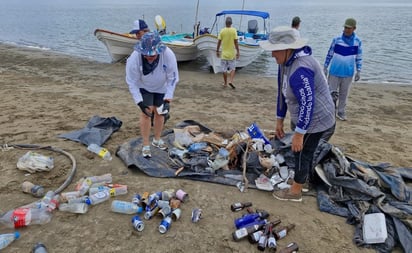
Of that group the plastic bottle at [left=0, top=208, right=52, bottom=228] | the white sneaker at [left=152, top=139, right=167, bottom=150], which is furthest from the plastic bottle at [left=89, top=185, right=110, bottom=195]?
the white sneaker at [left=152, top=139, right=167, bottom=150]

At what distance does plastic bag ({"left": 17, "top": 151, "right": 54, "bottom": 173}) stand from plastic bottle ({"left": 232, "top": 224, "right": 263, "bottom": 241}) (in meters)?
A: 2.58

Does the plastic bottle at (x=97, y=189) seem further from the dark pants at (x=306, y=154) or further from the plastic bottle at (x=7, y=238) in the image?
the dark pants at (x=306, y=154)

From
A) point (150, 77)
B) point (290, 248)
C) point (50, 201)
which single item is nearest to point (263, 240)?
point (290, 248)

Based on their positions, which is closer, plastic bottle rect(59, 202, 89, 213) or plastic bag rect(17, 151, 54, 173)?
plastic bottle rect(59, 202, 89, 213)

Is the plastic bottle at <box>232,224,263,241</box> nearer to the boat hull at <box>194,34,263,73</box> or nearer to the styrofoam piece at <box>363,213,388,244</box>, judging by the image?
the styrofoam piece at <box>363,213,388,244</box>

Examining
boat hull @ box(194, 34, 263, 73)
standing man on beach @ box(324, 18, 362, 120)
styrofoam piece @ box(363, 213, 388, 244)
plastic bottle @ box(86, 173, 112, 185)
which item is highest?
standing man on beach @ box(324, 18, 362, 120)

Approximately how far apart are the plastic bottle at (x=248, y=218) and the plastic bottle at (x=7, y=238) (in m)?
2.09

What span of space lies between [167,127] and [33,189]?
280 centimetres

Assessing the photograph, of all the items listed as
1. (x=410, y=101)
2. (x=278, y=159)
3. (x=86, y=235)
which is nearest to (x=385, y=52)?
(x=410, y=101)

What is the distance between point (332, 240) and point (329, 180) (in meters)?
0.91

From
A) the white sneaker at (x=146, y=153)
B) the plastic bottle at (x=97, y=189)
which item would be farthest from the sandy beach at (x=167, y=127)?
the white sneaker at (x=146, y=153)

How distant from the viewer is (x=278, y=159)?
14.4 ft

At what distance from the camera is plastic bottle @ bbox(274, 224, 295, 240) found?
3207 millimetres

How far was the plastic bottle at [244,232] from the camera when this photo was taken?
3165 millimetres
